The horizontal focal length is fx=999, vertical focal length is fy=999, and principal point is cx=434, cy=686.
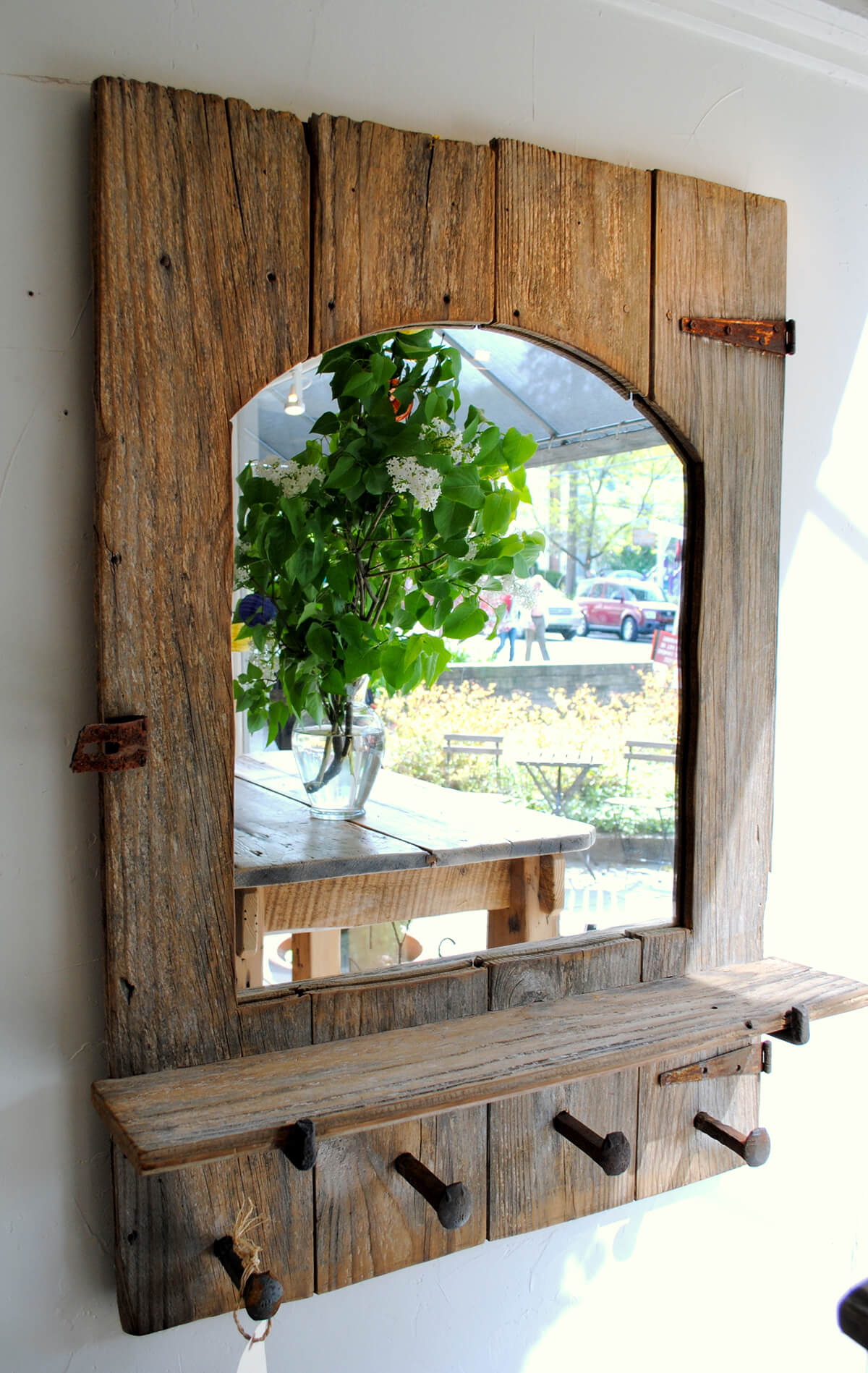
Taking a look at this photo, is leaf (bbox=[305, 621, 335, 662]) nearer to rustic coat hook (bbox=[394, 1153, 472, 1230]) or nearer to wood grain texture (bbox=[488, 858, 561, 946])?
wood grain texture (bbox=[488, 858, 561, 946])

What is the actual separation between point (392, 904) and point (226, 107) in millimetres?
752

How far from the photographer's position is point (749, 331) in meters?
1.14

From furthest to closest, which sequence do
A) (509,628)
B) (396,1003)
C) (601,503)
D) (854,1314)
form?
(601,503)
(509,628)
(396,1003)
(854,1314)

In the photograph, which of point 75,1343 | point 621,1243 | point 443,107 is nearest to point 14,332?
point 443,107

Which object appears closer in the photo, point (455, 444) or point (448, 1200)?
point (448, 1200)

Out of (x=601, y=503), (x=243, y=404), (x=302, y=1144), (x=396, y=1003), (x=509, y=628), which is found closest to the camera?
(x=302, y=1144)

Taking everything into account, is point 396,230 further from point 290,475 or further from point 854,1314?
point 854,1314

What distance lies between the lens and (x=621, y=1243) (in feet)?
3.92

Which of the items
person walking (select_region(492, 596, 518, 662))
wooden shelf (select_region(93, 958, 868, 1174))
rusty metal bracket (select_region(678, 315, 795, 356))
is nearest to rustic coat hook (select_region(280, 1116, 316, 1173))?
wooden shelf (select_region(93, 958, 868, 1174))

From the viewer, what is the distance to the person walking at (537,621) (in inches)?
46.7

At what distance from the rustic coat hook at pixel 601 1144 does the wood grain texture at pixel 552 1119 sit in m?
0.04

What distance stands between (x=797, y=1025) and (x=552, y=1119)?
28 cm

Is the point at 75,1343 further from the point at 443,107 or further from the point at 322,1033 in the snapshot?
the point at 443,107

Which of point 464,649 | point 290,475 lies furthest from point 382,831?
point 290,475
